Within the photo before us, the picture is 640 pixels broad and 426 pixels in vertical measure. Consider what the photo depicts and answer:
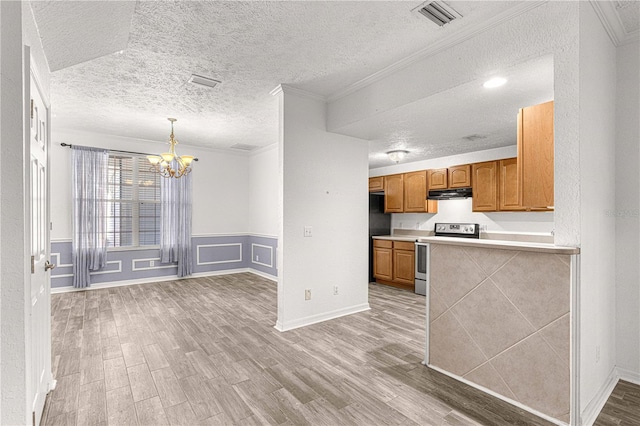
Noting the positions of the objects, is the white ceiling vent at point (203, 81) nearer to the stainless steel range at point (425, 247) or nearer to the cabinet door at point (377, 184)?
the stainless steel range at point (425, 247)

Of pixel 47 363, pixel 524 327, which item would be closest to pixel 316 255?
pixel 524 327

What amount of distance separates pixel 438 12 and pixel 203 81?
246cm

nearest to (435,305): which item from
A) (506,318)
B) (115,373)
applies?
(506,318)

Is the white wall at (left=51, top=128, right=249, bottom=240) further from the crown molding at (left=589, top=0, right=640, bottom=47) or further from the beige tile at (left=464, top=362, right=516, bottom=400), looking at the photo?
the crown molding at (left=589, top=0, right=640, bottom=47)

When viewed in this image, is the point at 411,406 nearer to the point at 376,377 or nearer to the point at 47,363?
the point at 376,377

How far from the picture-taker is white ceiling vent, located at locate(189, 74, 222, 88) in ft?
11.1

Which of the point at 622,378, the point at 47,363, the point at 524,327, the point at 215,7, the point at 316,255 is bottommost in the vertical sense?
the point at 622,378

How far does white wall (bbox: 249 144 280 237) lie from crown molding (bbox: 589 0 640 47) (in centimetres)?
506

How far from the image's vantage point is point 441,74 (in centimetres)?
278

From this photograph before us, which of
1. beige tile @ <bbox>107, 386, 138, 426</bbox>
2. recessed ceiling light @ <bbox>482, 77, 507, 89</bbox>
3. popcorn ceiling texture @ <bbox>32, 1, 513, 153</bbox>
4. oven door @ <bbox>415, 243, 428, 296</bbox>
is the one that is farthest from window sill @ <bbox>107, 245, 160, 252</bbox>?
recessed ceiling light @ <bbox>482, 77, 507, 89</bbox>

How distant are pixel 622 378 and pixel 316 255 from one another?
297cm

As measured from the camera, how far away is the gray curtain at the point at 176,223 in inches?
246

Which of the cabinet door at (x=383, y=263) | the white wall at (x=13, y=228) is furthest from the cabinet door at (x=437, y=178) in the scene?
the white wall at (x=13, y=228)

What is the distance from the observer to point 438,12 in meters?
2.32
